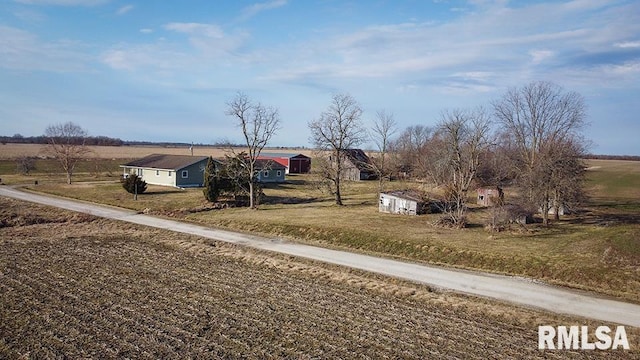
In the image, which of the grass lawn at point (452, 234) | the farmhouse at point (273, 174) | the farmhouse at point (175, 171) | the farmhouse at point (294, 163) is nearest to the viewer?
the grass lawn at point (452, 234)

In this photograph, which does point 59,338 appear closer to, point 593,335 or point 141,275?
point 141,275

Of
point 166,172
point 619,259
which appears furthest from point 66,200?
point 619,259

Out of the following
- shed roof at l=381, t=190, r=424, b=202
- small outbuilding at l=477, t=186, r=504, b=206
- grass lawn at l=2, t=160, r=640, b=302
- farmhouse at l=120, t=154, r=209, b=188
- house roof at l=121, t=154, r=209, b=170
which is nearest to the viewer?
grass lawn at l=2, t=160, r=640, b=302

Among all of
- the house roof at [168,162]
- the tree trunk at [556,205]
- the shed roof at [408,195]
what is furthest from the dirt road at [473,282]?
the house roof at [168,162]

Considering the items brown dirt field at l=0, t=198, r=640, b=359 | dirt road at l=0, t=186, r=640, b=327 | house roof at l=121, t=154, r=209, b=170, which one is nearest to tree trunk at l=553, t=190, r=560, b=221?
dirt road at l=0, t=186, r=640, b=327

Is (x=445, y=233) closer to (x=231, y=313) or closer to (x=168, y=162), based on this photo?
(x=231, y=313)

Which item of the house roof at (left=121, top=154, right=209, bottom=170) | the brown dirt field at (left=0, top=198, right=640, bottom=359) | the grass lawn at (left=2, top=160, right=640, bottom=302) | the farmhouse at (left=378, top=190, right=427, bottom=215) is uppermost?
the house roof at (left=121, top=154, right=209, bottom=170)

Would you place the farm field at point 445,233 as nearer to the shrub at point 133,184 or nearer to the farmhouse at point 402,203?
the shrub at point 133,184

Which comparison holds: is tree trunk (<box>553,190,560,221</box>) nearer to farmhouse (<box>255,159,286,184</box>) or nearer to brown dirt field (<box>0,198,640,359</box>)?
brown dirt field (<box>0,198,640,359</box>)
